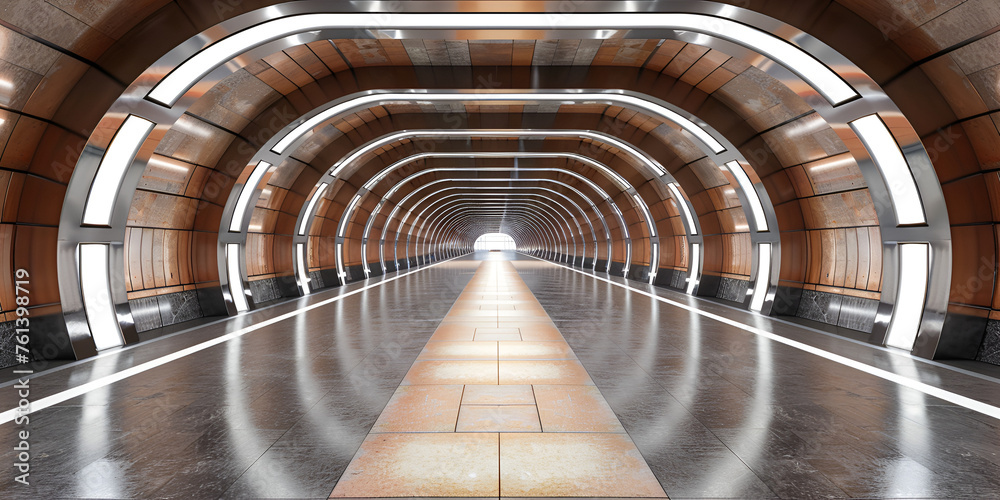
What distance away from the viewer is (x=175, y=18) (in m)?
6.62

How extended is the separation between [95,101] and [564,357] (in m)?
7.70

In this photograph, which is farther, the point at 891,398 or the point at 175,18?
the point at 175,18

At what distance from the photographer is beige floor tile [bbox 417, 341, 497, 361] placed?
695cm

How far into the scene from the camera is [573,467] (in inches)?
141

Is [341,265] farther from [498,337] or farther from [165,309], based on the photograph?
[498,337]

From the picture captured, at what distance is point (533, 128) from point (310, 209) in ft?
27.9

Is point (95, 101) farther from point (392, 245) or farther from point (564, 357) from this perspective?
point (392, 245)

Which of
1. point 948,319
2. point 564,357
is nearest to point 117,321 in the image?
point 564,357

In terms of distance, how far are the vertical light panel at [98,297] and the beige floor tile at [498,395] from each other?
653 cm

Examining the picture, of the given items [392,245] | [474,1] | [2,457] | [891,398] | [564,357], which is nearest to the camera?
[2,457]

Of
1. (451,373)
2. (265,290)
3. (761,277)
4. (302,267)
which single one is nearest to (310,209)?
(302,267)

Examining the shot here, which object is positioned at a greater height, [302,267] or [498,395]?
[302,267]

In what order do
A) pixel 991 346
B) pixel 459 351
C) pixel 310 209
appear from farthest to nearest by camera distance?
pixel 310 209, pixel 459 351, pixel 991 346

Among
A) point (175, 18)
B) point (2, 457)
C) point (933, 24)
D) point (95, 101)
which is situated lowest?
point (2, 457)
